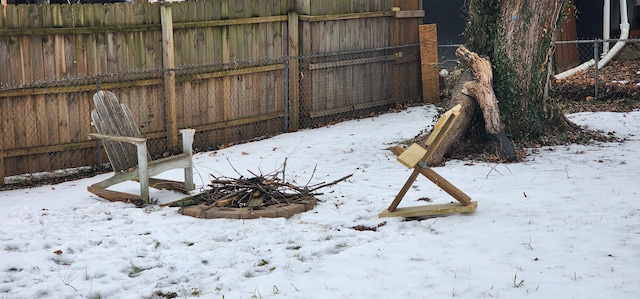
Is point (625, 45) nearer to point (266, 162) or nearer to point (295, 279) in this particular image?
point (266, 162)

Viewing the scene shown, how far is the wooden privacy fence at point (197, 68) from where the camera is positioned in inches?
410

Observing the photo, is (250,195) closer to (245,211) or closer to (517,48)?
(245,211)

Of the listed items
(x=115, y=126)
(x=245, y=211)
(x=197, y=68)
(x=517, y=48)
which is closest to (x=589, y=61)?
(x=517, y=48)

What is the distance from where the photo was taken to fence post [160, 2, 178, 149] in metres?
11.6

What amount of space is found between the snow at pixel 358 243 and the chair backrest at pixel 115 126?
1.43ft

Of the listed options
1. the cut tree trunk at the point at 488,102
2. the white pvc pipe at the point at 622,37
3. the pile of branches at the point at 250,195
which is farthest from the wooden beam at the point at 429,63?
the pile of branches at the point at 250,195

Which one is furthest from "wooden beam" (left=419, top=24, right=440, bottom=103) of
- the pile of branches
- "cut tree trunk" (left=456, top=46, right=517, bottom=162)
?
the pile of branches

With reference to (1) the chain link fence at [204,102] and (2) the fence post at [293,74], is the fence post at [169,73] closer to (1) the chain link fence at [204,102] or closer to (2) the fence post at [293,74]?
(1) the chain link fence at [204,102]

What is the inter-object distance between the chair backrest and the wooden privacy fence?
1405 mm

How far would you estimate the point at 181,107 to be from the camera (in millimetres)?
12023

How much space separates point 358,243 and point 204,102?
5510mm

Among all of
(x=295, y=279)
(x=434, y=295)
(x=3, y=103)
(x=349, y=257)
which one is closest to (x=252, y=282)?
(x=295, y=279)

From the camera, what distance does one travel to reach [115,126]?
944 centimetres

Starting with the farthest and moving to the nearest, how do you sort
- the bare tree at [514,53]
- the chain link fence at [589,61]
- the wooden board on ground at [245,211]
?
the chain link fence at [589,61] < the bare tree at [514,53] < the wooden board on ground at [245,211]
